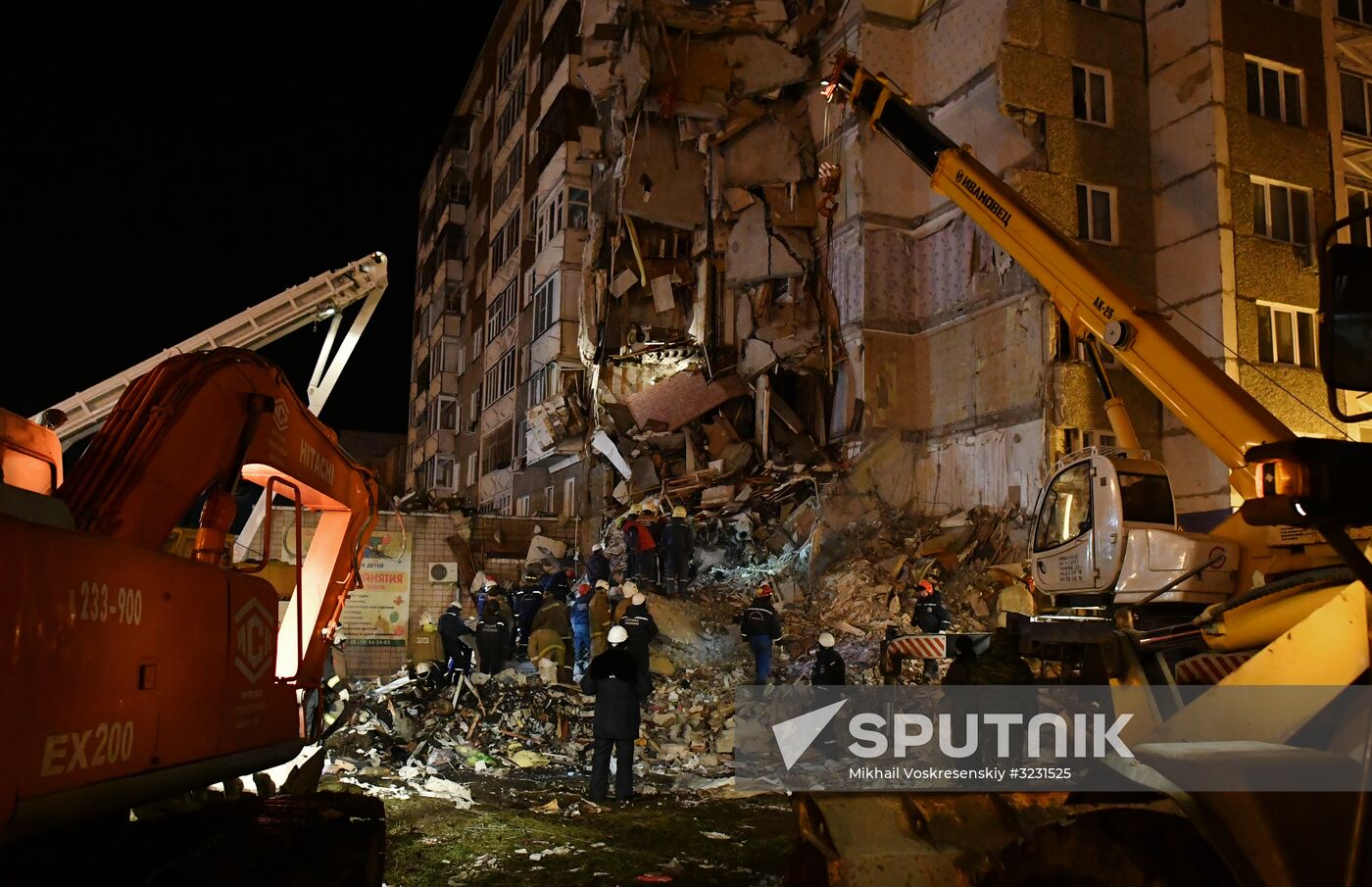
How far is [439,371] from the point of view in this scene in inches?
1980

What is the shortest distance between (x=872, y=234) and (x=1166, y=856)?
20.4m

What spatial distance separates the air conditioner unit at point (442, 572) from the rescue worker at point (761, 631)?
26.7 feet

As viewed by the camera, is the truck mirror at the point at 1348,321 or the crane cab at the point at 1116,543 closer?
the truck mirror at the point at 1348,321

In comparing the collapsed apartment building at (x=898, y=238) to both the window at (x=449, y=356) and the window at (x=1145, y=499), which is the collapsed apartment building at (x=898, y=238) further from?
the window at (x=449, y=356)

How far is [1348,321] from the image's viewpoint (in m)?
2.46

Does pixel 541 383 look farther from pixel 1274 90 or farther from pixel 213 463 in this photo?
pixel 213 463

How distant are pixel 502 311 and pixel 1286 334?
1106 inches

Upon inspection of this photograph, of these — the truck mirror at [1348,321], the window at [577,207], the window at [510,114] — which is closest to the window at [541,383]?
the window at [577,207]

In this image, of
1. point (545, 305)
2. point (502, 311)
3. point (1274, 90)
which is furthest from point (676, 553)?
point (502, 311)

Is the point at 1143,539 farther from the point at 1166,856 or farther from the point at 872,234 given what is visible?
the point at 872,234

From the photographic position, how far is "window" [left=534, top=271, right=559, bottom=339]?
32.4 m

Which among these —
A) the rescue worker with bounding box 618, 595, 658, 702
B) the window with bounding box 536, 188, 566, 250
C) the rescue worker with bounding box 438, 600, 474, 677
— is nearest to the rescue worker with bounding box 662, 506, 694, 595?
the rescue worker with bounding box 438, 600, 474, 677

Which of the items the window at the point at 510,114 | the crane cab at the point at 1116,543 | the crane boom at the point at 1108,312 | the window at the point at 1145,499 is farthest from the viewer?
the window at the point at 510,114

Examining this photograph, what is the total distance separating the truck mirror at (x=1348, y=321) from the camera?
8.05 ft
